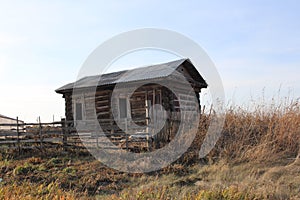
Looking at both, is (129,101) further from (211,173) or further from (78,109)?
(211,173)

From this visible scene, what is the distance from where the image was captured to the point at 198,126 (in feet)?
28.3

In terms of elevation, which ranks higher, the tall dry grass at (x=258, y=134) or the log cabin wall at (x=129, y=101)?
the log cabin wall at (x=129, y=101)

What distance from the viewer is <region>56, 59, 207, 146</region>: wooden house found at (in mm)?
13859

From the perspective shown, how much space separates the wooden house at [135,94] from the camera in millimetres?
13859

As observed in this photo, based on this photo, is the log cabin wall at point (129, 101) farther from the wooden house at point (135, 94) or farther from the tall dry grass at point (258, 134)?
the tall dry grass at point (258, 134)

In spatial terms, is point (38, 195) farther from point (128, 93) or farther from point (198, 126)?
point (128, 93)

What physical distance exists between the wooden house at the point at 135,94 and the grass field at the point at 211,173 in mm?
4047

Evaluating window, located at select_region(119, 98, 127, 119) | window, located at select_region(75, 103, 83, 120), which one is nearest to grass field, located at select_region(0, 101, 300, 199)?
window, located at select_region(119, 98, 127, 119)

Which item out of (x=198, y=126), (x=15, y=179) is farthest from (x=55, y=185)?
(x=198, y=126)

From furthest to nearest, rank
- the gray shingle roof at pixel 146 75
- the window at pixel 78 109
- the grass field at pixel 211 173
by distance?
the window at pixel 78 109
the gray shingle roof at pixel 146 75
the grass field at pixel 211 173

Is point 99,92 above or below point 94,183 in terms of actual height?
above

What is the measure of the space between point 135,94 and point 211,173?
8.85 meters

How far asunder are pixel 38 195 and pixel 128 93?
969cm

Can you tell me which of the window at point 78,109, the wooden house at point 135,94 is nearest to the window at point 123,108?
the wooden house at point 135,94
